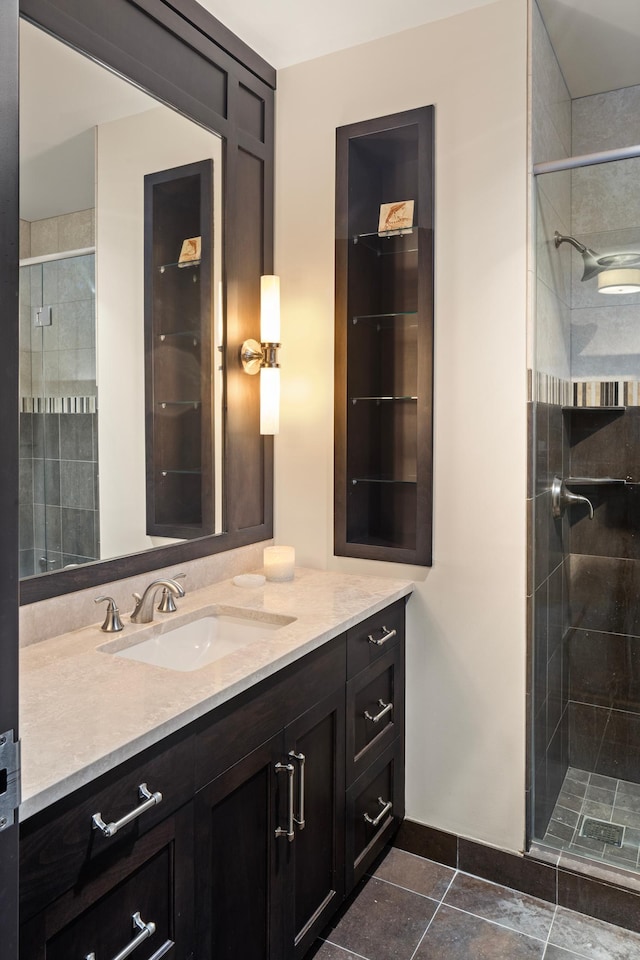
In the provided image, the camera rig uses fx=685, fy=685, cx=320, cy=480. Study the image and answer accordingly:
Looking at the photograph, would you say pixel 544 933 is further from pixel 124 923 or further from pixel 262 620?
pixel 124 923

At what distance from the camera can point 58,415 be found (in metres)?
1.71

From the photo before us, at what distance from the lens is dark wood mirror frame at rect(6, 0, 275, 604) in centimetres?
175

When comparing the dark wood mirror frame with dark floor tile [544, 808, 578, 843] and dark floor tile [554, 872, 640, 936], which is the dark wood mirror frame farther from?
dark floor tile [554, 872, 640, 936]

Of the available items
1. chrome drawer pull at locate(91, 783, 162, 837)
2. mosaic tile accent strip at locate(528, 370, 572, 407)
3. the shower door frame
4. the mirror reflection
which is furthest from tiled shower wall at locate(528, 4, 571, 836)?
the shower door frame

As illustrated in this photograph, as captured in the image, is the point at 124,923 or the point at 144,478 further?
the point at 144,478

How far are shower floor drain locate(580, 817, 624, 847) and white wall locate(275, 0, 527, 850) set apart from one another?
0.72 feet

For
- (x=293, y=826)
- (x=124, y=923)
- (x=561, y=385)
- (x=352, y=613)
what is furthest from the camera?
(x=561, y=385)

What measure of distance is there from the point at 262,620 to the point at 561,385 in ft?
4.31

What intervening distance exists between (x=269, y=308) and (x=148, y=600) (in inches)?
42.5

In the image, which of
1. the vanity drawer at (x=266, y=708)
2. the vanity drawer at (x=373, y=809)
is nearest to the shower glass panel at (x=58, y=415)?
the vanity drawer at (x=266, y=708)

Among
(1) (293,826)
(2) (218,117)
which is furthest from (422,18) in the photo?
(1) (293,826)

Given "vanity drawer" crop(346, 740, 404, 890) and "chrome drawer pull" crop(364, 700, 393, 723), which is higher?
"chrome drawer pull" crop(364, 700, 393, 723)

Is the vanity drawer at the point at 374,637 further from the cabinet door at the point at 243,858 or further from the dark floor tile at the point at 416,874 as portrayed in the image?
the dark floor tile at the point at 416,874

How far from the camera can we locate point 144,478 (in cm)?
200
